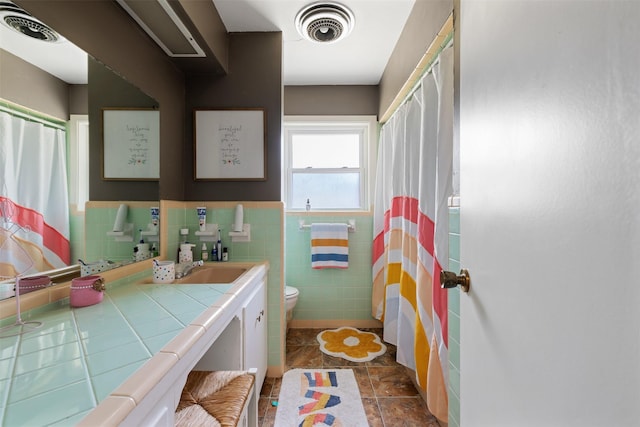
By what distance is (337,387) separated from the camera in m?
1.73

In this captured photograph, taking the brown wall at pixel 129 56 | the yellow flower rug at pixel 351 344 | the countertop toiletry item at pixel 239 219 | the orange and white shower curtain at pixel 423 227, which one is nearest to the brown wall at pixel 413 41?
the orange and white shower curtain at pixel 423 227

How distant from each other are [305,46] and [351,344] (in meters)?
2.36

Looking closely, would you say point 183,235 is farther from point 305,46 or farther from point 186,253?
point 305,46

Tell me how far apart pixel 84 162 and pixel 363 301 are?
228 centimetres

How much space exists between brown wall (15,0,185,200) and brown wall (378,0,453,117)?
1493mm

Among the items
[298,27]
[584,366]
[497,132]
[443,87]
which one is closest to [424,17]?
[443,87]

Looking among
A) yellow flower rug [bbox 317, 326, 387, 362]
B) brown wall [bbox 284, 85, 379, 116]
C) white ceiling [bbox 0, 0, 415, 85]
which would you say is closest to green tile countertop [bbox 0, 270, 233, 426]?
white ceiling [bbox 0, 0, 415, 85]

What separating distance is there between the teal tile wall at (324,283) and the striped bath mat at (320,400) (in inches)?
28.2

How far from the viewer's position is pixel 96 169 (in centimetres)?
115

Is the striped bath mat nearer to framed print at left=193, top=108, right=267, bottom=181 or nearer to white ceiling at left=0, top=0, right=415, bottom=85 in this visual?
framed print at left=193, top=108, right=267, bottom=181

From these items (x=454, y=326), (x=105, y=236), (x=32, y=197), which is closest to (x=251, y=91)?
(x=105, y=236)

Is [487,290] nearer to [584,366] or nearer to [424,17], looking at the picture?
[584,366]

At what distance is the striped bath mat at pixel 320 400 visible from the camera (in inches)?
57.5

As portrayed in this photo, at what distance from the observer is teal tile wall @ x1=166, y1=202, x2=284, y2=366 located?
1856 mm
